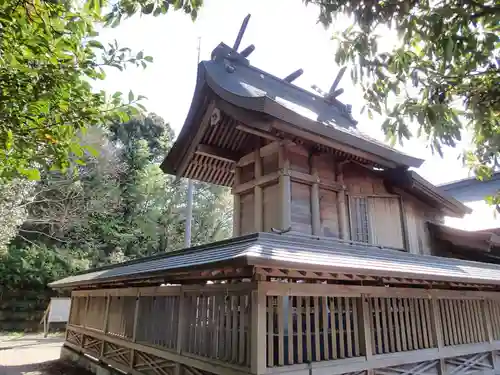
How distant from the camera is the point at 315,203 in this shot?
7672mm

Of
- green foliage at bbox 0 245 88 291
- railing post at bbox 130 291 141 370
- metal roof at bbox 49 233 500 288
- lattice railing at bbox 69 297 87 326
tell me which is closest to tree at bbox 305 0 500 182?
metal roof at bbox 49 233 500 288

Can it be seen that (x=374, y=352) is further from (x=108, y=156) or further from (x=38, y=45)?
(x=108, y=156)

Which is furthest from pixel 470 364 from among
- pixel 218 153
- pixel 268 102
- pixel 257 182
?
pixel 218 153

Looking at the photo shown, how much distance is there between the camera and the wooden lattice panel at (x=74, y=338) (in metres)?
10.6

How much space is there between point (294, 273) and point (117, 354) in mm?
5796

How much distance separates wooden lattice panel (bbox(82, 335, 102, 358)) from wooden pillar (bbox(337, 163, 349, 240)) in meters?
6.89

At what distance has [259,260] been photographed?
147 inches

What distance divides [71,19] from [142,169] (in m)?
22.6

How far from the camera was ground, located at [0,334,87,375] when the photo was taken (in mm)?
9734

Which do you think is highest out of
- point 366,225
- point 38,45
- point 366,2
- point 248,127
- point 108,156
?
point 108,156

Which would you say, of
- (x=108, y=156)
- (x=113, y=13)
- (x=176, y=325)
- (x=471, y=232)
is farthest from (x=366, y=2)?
(x=108, y=156)

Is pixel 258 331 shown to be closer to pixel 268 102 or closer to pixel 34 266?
pixel 268 102

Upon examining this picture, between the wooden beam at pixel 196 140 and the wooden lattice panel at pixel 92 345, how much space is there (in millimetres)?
5022

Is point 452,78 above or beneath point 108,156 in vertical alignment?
beneath
